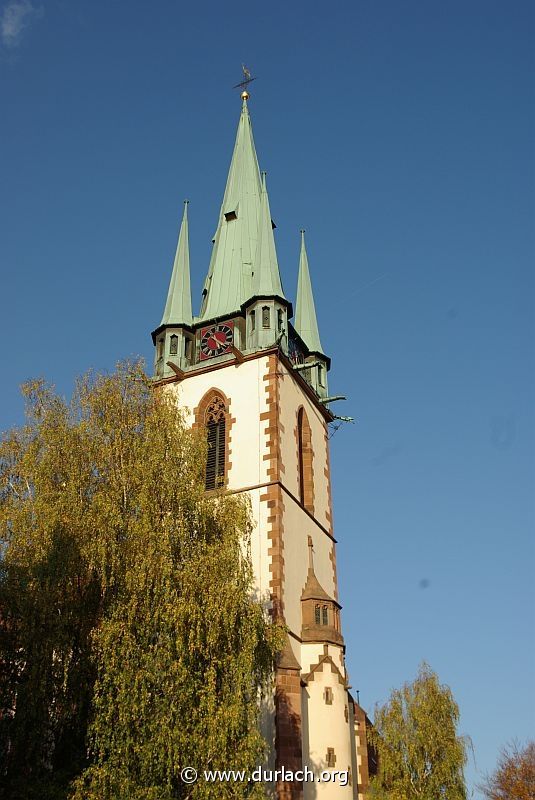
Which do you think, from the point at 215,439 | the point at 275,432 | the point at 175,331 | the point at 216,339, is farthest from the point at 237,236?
the point at 275,432

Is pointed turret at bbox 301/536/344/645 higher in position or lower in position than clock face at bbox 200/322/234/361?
lower

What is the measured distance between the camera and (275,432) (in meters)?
28.1

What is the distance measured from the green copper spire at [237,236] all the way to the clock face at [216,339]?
642mm

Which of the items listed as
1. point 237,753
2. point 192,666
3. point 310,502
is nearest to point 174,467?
point 192,666

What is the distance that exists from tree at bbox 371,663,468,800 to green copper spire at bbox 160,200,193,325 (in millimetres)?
15353

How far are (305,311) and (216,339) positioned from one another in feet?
20.5

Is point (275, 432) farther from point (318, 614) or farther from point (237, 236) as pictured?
point (237, 236)

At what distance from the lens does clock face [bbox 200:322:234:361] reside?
32.1 meters

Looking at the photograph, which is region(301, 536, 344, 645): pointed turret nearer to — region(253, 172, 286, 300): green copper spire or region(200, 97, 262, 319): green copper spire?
region(253, 172, 286, 300): green copper spire

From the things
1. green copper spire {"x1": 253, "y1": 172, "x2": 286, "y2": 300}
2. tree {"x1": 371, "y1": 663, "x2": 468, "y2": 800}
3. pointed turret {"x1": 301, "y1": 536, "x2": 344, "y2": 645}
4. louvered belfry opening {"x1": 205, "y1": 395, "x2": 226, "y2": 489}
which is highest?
green copper spire {"x1": 253, "y1": 172, "x2": 286, "y2": 300}

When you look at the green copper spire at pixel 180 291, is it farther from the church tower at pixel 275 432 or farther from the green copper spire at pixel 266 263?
the green copper spire at pixel 266 263

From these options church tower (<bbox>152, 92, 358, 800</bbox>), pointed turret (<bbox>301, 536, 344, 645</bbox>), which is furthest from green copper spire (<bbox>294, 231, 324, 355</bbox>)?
pointed turret (<bbox>301, 536, 344, 645</bbox>)

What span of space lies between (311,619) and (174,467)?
8311mm

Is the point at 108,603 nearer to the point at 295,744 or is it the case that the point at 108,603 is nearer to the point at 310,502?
the point at 295,744
